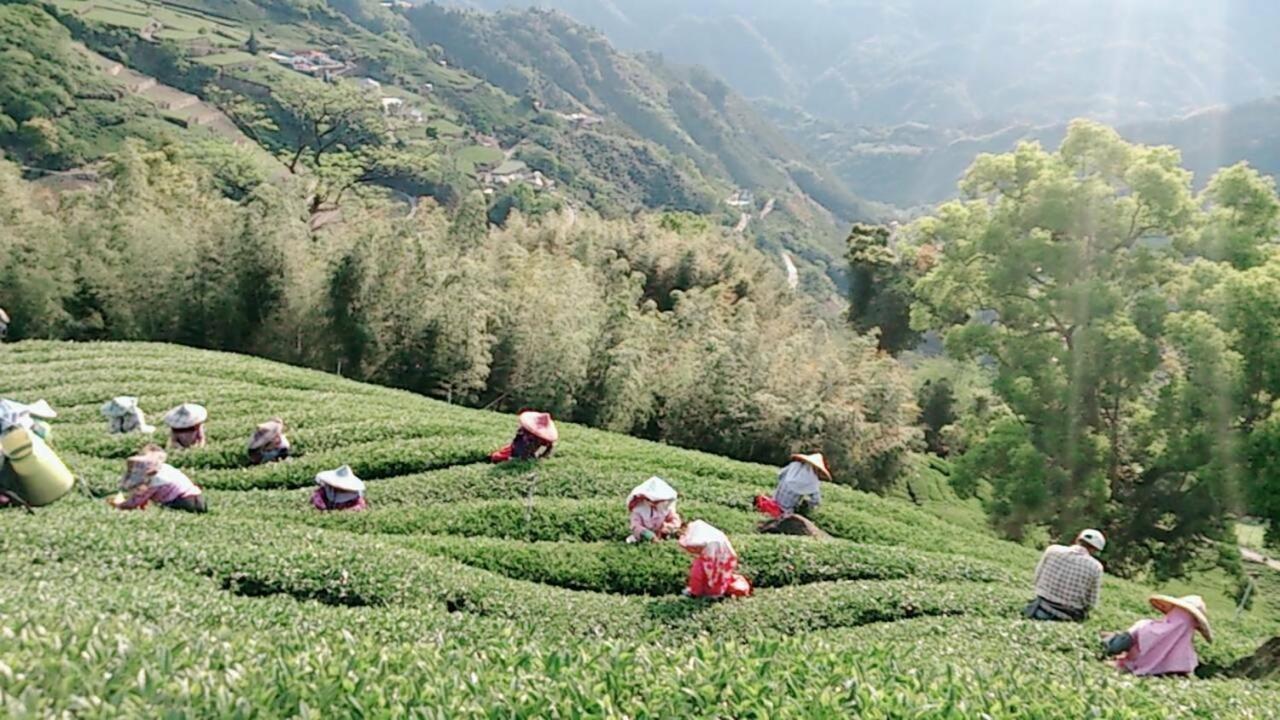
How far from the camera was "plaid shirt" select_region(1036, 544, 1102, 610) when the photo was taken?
12.1 meters

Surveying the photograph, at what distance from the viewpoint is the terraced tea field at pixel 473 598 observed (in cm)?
519

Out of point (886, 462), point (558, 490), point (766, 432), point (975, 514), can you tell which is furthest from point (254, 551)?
point (975, 514)

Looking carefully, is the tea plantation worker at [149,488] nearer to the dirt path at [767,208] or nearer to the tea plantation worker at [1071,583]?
the tea plantation worker at [1071,583]

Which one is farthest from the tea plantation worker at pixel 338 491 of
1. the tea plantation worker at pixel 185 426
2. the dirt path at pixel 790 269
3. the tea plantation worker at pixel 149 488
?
the dirt path at pixel 790 269

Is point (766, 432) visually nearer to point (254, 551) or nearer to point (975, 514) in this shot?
point (975, 514)

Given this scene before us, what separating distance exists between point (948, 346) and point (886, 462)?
690cm

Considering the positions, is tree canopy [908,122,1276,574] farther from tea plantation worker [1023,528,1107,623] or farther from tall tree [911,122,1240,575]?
tea plantation worker [1023,528,1107,623]

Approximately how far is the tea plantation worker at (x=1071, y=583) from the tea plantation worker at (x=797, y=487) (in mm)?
4355

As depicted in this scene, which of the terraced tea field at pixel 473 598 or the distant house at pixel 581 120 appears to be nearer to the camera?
the terraced tea field at pixel 473 598

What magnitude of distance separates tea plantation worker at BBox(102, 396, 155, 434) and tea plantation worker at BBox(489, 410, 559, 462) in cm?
797

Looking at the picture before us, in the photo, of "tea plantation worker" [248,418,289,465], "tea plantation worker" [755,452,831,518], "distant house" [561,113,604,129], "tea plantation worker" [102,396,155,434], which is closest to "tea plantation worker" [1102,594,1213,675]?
"tea plantation worker" [755,452,831,518]

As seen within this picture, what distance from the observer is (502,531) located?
14.8 metres

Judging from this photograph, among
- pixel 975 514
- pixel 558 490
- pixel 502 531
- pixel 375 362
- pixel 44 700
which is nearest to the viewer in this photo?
pixel 44 700

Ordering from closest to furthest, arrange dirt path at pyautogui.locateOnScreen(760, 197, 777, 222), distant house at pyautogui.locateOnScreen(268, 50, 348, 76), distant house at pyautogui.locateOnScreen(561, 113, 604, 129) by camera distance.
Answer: distant house at pyautogui.locateOnScreen(268, 50, 348, 76)
distant house at pyautogui.locateOnScreen(561, 113, 604, 129)
dirt path at pyautogui.locateOnScreen(760, 197, 777, 222)
